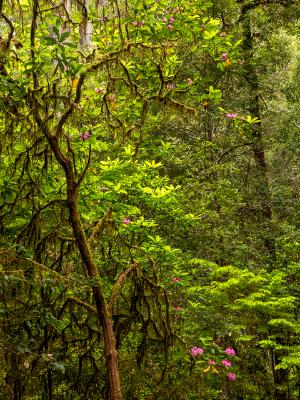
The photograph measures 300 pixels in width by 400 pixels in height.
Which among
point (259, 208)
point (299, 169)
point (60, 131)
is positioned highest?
point (299, 169)

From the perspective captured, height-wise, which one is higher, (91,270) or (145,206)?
(145,206)

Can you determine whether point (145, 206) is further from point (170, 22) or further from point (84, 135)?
point (170, 22)

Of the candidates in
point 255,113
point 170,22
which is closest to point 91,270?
point 170,22

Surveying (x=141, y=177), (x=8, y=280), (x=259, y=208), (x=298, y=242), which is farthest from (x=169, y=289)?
(x=259, y=208)

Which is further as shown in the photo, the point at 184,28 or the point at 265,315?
the point at 265,315

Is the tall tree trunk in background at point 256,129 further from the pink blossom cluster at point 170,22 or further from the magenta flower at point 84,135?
the magenta flower at point 84,135

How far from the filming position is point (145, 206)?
24.6ft

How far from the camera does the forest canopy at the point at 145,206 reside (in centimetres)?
350

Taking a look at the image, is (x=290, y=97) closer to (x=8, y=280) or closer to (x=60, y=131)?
(x=60, y=131)

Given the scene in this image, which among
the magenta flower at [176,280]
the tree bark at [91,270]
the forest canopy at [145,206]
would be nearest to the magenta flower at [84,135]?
the forest canopy at [145,206]

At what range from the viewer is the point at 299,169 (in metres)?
11.1

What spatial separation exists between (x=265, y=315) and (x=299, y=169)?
4.44 metres

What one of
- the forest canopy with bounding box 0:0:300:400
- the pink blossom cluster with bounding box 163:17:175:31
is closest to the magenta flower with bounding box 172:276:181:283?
the forest canopy with bounding box 0:0:300:400

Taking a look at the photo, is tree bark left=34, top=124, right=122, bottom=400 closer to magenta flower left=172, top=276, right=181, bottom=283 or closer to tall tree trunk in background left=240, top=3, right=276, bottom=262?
magenta flower left=172, top=276, right=181, bottom=283
